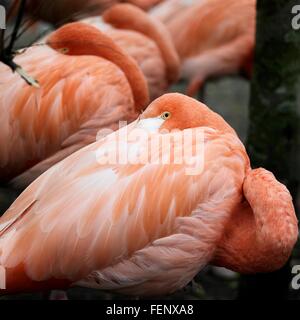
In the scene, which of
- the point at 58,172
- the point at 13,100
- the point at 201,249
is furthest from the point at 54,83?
the point at 201,249

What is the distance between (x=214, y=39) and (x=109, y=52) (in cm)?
107

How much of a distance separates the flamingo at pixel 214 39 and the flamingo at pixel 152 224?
5.38 feet

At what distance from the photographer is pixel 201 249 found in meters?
1.74

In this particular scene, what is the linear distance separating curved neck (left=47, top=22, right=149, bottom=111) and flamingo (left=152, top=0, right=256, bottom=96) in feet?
3.33

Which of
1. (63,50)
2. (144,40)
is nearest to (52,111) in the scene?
(63,50)

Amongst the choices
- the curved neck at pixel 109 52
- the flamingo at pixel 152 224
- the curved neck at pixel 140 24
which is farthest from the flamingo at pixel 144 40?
the flamingo at pixel 152 224

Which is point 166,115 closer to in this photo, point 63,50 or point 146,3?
point 63,50

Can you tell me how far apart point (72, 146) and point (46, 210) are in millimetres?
560

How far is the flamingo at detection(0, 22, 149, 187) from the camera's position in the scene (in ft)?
7.52

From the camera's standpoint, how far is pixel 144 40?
9.47 feet

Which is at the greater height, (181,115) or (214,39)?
(181,115)

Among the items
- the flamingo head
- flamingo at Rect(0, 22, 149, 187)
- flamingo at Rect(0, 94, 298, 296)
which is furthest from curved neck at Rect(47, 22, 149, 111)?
flamingo at Rect(0, 94, 298, 296)
